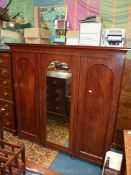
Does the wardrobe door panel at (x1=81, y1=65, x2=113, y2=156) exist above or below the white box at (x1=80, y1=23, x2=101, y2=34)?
below

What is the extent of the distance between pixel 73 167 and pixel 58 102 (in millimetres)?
878

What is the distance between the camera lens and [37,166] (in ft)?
6.80

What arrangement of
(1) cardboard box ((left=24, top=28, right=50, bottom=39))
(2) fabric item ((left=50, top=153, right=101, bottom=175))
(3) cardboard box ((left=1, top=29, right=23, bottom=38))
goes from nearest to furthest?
(2) fabric item ((left=50, top=153, right=101, bottom=175)) → (1) cardboard box ((left=24, top=28, right=50, bottom=39)) → (3) cardboard box ((left=1, top=29, right=23, bottom=38))

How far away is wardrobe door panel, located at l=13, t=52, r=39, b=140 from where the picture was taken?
218cm

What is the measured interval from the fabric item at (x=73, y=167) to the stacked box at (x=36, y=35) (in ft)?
5.48

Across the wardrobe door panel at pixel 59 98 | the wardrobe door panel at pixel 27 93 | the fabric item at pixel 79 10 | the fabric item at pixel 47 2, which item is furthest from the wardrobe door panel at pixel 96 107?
the fabric item at pixel 47 2

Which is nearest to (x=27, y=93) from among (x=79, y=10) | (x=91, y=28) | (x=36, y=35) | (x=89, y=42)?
(x=36, y=35)

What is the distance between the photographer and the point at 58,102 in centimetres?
219

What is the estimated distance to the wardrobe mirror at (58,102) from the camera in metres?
2.02

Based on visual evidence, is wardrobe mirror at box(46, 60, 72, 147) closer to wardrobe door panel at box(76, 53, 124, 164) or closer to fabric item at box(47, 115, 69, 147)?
fabric item at box(47, 115, 69, 147)

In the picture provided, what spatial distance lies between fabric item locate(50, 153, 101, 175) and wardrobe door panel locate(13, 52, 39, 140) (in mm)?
520

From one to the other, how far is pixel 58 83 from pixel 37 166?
111cm

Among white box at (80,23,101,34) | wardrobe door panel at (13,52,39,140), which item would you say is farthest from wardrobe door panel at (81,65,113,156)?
wardrobe door panel at (13,52,39,140)

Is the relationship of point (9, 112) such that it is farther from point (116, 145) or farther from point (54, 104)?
point (116, 145)
